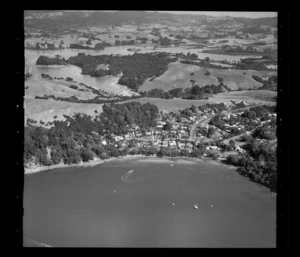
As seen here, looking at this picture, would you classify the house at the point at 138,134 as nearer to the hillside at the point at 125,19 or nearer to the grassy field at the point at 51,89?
the grassy field at the point at 51,89

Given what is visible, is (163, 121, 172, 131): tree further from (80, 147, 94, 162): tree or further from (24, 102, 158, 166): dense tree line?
(80, 147, 94, 162): tree

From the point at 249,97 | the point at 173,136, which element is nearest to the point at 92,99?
the point at 173,136

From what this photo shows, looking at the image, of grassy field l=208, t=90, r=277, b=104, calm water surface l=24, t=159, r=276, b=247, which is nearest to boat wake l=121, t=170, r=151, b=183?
calm water surface l=24, t=159, r=276, b=247

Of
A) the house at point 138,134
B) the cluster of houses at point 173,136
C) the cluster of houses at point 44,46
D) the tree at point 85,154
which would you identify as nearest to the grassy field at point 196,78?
the cluster of houses at point 173,136

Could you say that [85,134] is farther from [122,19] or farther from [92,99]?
[122,19]
